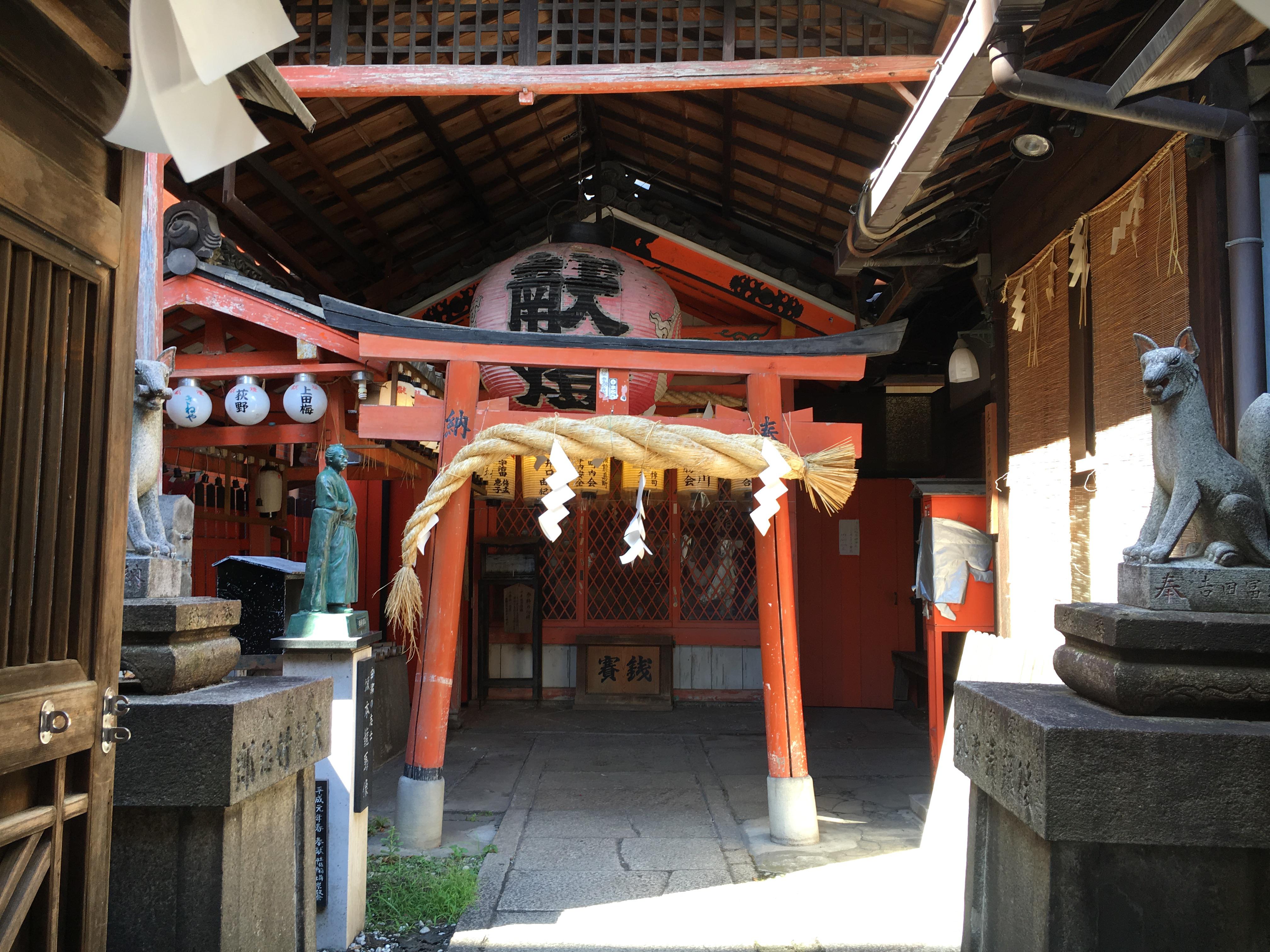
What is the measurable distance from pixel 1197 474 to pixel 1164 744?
0.92 metres

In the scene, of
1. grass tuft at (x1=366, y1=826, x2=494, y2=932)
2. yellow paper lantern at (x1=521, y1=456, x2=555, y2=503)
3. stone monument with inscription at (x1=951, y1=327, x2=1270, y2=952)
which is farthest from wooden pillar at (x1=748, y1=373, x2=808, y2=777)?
yellow paper lantern at (x1=521, y1=456, x2=555, y2=503)

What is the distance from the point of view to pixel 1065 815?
2430 mm

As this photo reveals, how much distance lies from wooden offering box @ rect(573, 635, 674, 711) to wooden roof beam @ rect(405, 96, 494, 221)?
5647 mm

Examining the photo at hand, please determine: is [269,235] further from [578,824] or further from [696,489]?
[578,824]

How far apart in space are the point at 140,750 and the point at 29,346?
1366mm

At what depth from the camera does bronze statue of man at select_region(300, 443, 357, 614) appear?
5438 millimetres

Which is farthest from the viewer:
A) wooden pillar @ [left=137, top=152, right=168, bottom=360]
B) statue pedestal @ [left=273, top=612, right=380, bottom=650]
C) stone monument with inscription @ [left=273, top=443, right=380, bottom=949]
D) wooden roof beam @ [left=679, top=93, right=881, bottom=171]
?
wooden roof beam @ [left=679, top=93, right=881, bottom=171]

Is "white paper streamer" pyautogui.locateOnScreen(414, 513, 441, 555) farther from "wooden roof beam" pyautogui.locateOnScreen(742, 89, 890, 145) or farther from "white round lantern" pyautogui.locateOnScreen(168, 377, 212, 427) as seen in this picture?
"wooden roof beam" pyautogui.locateOnScreen(742, 89, 890, 145)

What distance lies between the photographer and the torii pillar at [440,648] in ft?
21.6

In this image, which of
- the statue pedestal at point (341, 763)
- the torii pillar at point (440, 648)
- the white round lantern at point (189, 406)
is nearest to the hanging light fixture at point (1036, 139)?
the torii pillar at point (440, 648)

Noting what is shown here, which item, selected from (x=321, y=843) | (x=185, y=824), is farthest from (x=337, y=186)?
(x=185, y=824)

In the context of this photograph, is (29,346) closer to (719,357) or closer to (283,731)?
(283,731)

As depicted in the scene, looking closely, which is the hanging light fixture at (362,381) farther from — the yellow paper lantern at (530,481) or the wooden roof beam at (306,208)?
the yellow paper lantern at (530,481)

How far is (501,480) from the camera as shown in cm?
1084
